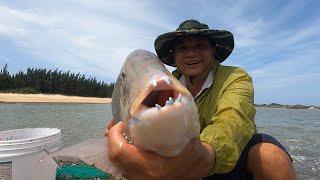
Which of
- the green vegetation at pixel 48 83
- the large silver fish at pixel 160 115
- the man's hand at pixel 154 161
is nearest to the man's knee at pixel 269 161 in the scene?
the man's hand at pixel 154 161

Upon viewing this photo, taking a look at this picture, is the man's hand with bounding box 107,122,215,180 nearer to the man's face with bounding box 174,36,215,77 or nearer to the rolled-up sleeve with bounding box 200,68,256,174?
the rolled-up sleeve with bounding box 200,68,256,174

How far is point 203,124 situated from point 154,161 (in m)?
1.52

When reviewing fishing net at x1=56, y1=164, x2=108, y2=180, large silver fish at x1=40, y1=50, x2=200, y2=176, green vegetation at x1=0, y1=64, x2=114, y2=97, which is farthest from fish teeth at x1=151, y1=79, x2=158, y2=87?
green vegetation at x1=0, y1=64, x2=114, y2=97

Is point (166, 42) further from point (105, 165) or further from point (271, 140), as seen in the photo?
point (105, 165)

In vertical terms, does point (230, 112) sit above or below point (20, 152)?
above

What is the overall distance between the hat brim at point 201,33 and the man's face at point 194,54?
0.08 meters

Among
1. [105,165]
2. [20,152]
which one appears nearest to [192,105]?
[105,165]

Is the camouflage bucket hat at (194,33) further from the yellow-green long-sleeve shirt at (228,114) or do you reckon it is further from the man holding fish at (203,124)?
the yellow-green long-sleeve shirt at (228,114)

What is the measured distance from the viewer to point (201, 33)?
2971 millimetres

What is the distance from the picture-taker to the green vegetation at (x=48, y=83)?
53594 millimetres

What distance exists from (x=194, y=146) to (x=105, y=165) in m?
0.60

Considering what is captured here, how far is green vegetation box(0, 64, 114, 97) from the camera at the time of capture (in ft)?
176

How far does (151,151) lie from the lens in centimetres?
151

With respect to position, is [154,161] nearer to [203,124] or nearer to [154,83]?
[154,83]
